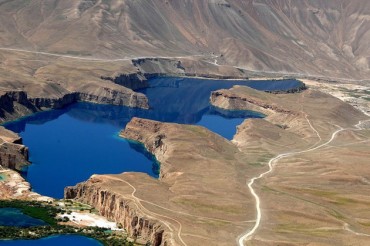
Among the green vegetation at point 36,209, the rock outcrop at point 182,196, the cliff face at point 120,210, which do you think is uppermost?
the rock outcrop at point 182,196

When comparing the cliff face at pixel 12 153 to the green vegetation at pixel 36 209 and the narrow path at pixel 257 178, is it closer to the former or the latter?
the green vegetation at pixel 36 209

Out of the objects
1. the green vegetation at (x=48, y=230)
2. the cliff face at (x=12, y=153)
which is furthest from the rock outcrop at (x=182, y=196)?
the cliff face at (x=12, y=153)

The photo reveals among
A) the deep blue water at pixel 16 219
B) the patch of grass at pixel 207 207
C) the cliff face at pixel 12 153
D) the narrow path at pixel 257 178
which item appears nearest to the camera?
the narrow path at pixel 257 178

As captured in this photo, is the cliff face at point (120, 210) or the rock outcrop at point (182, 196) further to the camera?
the cliff face at point (120, 210)

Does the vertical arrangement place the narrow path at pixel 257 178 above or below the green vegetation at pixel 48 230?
above

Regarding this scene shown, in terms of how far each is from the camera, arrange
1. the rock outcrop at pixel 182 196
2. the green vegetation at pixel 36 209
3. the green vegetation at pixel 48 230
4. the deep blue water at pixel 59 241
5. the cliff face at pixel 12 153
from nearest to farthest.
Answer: the deep blue water at pixel 59 241, the green vegetation at pixel 48 230, the rock outcrop at pixel 182 196, the green vegetation at pixel 36 209, the cliff face at pixel 12 153
